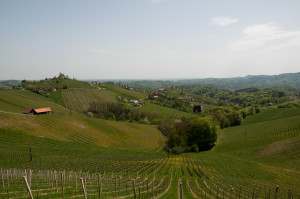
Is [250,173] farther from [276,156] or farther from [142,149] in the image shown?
[142,149]

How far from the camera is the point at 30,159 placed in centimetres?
3438

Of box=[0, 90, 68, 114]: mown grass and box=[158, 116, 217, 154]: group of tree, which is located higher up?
box=[0, 90, 68, 114]: mown grass

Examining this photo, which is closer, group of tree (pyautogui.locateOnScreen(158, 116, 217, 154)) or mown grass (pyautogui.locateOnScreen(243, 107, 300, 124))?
group of tree (pyautogui.locateOnScreen(158, 116, 217, 154))

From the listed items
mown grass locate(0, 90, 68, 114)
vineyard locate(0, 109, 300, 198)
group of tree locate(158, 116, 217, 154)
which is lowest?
group of tree locate(158, 116, 217, 154)

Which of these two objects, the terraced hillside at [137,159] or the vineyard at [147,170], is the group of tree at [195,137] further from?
the vineyard at [147,170]

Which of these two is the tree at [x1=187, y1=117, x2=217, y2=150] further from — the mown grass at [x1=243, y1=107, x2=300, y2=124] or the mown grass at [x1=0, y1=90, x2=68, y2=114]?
the mown grass at [x1=0, y1=90, x2=68, y2=114]

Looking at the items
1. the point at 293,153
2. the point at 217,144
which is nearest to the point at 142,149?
the point at 217,144

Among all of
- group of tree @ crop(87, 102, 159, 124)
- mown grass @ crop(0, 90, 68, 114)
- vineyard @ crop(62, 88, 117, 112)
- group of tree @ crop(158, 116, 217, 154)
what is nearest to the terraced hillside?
mown grass @ crop(0, 90, 68, 114)

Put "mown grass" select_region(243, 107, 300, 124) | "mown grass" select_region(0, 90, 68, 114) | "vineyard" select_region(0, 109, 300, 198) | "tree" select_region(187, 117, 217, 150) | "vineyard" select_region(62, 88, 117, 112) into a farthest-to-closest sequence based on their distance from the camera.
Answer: "vineyard" select_region(62, 88, 117, 112) → "mown grass" select_region(243, 107, 300, 124) → "mown grass" select_region(0, 90, 68, 114) → "tree" select_region(187, 117, 217, 150) → "vineyard" select_region(0, 109, 300, 198)

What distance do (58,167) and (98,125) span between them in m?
49.0

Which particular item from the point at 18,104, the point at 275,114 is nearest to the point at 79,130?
the point at 18,104

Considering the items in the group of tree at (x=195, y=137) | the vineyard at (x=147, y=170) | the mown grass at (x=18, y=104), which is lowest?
the group of tree at (x=195, y=137)

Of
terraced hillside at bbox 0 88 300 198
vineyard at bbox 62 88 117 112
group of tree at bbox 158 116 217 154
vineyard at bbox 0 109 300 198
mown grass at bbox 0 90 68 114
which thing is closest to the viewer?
vineyard at bbox 0 109 300 198

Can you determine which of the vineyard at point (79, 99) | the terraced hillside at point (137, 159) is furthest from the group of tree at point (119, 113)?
the terraced hillside at point (137, 159)
